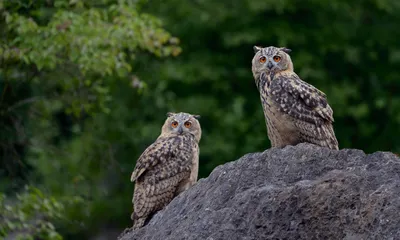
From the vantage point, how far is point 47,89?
17.1m

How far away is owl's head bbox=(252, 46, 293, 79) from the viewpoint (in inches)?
400

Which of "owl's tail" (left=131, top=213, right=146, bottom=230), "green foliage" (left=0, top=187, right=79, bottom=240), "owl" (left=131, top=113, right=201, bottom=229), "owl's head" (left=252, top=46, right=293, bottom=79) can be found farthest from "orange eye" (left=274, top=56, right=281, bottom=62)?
"green foliage" (left=0, top=187, right=79, bottom=240)

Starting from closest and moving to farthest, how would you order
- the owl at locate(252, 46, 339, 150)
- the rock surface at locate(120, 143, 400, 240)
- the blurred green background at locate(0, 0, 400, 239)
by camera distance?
the rock surface at locate(120, 143, 400, 240), the owl at locate(252, 46, 339, 150), the blurred green background at locate(0, 0, 400, 239)

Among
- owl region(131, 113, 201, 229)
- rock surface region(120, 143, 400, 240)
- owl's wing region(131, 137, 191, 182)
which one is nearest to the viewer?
rock surface region(120, 143, 400, 240)

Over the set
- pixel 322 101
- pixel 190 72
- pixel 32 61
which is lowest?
pixel 322 101

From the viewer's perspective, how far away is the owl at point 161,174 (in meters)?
10.3

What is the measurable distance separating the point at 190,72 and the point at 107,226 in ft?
13.2

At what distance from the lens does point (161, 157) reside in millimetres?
10594

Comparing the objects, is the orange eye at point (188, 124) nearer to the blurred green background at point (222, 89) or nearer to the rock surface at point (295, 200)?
the rock surface at point (295, 200)

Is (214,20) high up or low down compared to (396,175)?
up

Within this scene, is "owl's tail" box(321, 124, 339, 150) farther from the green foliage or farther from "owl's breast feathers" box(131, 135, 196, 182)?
the green foliage

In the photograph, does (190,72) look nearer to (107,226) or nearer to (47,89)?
(107,226)

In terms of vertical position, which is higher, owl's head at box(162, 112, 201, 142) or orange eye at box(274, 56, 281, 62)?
orange eye at box(274, 56, 281, 62)

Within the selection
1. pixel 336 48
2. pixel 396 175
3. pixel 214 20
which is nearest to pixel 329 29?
pixel 336 48
